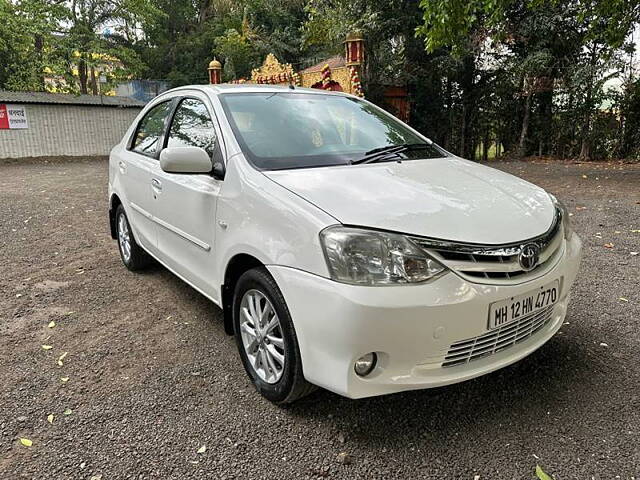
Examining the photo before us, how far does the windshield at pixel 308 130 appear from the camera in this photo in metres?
2.71

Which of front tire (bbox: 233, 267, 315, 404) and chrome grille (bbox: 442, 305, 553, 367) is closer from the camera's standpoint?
chrome grille (bbox: 442, 305, 553, 367)

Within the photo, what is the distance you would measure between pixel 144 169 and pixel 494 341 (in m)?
2.86

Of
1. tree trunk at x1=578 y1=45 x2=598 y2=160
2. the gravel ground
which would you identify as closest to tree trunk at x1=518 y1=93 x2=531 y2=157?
tree trunk at x1=578 y1=45 x2=598 y2=160

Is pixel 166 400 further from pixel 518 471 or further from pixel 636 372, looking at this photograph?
pixel 636 372

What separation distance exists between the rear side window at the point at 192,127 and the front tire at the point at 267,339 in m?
0.92

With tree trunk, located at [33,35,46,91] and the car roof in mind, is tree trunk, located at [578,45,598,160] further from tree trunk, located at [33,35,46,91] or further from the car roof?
tree trunk, located at [33,35,46,91]

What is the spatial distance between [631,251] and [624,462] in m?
3.32

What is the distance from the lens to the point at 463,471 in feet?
6.51

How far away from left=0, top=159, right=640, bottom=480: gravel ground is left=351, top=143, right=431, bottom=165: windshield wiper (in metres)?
1.30

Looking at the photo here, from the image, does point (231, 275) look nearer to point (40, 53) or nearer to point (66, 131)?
point (66, 131)

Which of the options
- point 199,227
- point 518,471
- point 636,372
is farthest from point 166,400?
point 636,372

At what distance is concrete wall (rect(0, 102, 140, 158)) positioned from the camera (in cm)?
1619

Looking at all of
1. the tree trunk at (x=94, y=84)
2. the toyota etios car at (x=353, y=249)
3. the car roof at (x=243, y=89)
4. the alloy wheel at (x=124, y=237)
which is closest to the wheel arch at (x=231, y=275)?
the toyota etios car at (x=353, y=249)

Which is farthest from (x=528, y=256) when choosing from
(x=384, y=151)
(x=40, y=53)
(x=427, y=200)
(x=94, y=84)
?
(x=94, y=84)
